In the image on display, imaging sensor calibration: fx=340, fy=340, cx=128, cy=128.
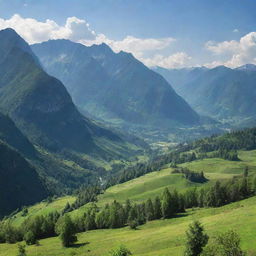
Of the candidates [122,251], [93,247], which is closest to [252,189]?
[93,247]

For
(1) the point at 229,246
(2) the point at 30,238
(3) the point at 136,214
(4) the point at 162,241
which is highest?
(1) the point at 229,246

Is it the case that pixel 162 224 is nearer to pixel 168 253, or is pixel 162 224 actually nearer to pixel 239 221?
pixel 239 221

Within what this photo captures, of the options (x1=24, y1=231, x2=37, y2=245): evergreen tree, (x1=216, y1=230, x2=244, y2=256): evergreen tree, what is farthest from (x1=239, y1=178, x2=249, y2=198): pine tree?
(x1=216, y1=230, x2=244, y2=256): evergreen tree

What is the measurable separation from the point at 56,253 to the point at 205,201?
6939 cm

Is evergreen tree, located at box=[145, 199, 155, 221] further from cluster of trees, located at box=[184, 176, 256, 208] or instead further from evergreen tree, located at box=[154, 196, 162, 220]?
cluster of trees, located at box=[184, 176, 256, 208]

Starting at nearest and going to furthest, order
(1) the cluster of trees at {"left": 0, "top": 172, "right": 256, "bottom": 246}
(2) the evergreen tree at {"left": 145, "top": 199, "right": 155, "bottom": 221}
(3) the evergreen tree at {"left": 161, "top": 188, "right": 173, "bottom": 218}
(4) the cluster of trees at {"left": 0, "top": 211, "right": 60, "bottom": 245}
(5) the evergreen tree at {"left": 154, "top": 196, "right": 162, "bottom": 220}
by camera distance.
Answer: (3) the evergreen tree at {"left": 161, "top": 188, "right": 173, "bottom": 218} → (1) the cluster of trees at {"left": 0, "top": 172, "right": 256, "bottom": 246} → (4) the cluster of trees at {"left": 0, "top": 211, "right": 60, "bottom": 245} → (5) the evergreen tree at {"left": 154, "top": 196, "right": 162, "bottom": 220} → (2) the evergreen tree at {"left": 145, "top": 199, "right": 155, "bottom": 221}

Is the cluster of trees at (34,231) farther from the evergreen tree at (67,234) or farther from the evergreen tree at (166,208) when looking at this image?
the evergreen tree at (166,208)

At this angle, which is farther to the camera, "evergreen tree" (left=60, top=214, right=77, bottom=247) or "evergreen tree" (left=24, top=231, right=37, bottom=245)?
"evergreen tree" (left=24, top=231, right=37, bottom=245)

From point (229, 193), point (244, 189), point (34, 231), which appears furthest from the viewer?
point (244, 189)

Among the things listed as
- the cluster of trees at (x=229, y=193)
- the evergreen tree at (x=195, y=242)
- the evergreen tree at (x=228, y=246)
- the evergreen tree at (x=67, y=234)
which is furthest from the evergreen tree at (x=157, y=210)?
the evergreen tree at (x=228, y=246)

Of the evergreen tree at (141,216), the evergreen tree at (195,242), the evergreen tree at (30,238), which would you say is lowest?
the evergreen tree at (141,216)

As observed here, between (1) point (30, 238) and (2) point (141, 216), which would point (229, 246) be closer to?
(2) point (141, 216)

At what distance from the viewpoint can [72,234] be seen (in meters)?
117

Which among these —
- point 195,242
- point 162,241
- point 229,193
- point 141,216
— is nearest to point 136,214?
point 141,216
